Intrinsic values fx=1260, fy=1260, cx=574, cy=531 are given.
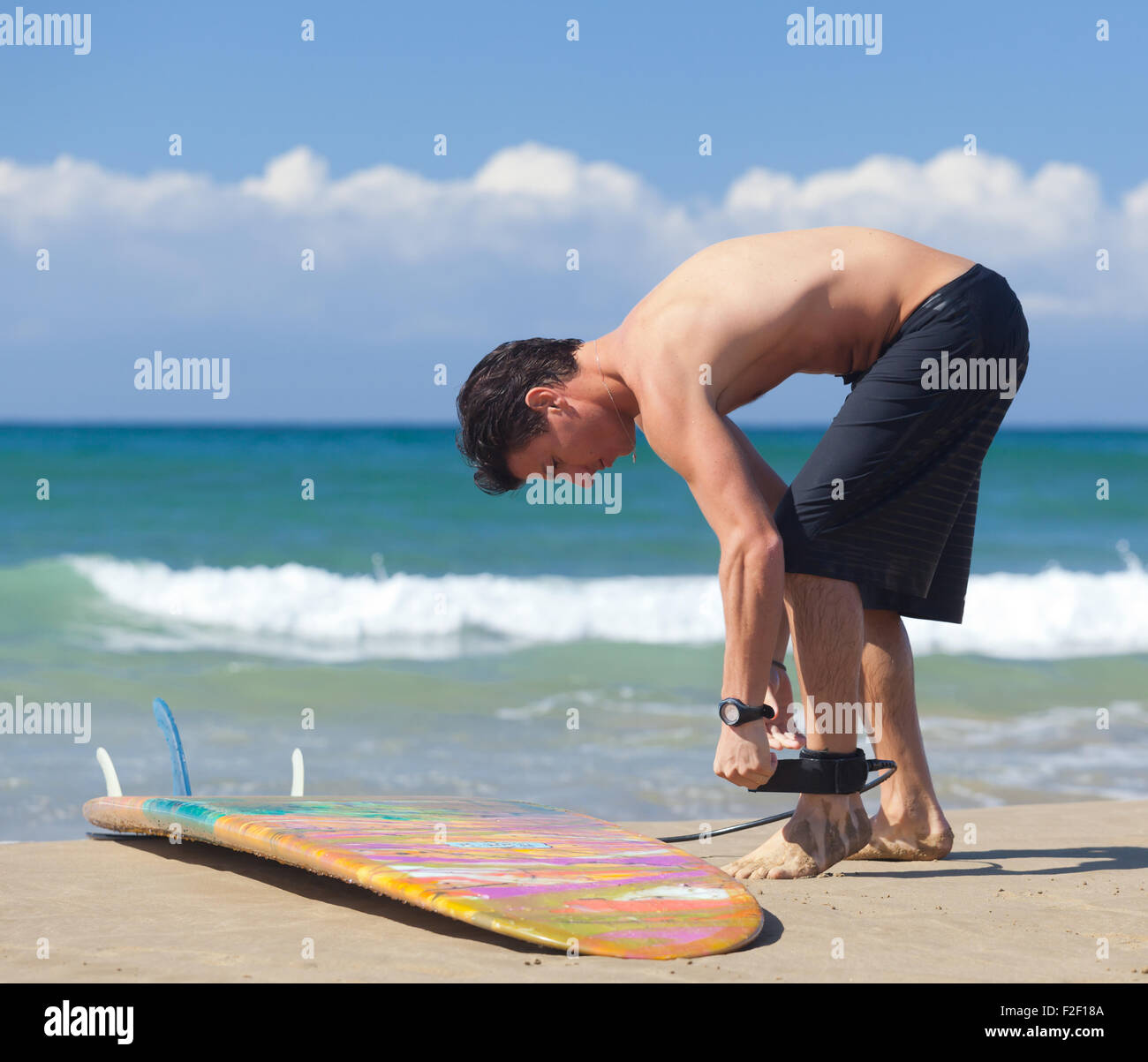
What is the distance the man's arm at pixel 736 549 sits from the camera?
8.43 ft

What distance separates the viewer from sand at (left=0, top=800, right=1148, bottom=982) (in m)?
2.17

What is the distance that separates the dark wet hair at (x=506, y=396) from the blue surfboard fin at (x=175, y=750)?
141 centimetres

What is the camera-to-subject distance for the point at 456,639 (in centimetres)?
980

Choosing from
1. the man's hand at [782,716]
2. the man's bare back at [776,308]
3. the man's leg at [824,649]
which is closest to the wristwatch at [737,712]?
the man's leg at [824,649]

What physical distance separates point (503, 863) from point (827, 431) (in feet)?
3.95

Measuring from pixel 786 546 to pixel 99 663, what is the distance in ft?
20.5

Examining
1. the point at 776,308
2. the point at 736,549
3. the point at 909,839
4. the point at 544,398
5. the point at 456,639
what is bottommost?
the point at 909,839

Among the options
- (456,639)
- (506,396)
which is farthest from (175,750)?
(456,639)

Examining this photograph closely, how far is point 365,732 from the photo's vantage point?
19.6 feet

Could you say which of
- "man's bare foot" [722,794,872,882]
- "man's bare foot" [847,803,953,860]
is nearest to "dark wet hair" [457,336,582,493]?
"man's bare foot" [722,794,872,882]

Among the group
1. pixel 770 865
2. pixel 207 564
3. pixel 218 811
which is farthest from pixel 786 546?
pixel 207 564

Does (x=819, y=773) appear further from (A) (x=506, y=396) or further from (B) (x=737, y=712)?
(A) (x=506, y=396)
